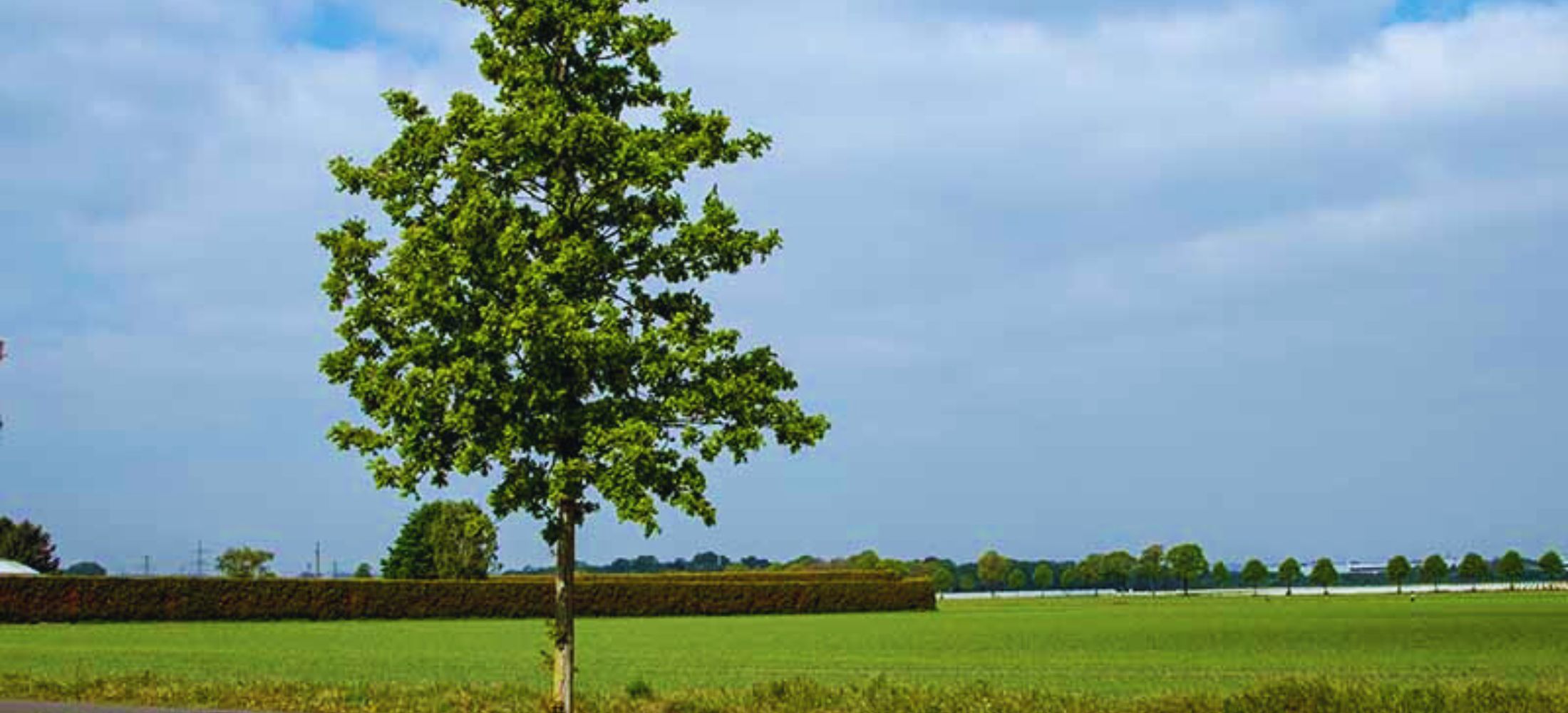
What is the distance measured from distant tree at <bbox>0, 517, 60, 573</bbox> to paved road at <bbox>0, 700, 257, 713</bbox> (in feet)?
357

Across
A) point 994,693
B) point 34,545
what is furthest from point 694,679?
point 34,545

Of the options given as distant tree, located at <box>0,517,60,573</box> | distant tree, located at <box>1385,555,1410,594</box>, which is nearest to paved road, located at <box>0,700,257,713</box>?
distant tree, located at <box>0,517,60,573</box>

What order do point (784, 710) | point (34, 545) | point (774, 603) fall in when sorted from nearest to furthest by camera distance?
point (784, 710) → point (774, 603) → point (34, 545)

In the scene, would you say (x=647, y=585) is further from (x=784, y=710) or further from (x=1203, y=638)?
(x=784, y=710)

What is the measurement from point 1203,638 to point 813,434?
33.4 m

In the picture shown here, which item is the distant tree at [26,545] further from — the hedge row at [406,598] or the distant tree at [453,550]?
the hedge row at [406,598]

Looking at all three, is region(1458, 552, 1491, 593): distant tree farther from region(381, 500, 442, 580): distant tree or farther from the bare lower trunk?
the bare lower trunk

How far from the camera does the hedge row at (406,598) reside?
199ft

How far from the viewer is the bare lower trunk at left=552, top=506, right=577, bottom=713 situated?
54.7 ft

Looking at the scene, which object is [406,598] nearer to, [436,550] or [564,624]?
[436,550]

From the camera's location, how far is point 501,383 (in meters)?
15.7

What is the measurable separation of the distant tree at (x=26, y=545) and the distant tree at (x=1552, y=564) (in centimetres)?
16916

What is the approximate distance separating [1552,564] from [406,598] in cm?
16458

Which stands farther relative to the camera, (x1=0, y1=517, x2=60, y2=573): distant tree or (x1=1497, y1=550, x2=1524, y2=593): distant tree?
(x1=1497, y1=550, x2=1524, y2=593): distant tree
